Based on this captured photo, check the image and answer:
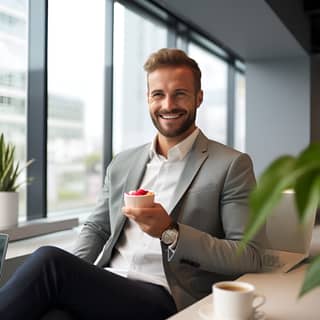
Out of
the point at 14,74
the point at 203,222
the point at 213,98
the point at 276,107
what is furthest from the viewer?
the point at 213,98

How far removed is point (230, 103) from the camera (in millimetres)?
5719

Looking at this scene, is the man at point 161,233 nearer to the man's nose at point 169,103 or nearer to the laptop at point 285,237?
the man's nose at point 169,103

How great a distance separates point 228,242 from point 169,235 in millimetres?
183

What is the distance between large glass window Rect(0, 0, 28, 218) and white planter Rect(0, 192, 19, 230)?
262mm

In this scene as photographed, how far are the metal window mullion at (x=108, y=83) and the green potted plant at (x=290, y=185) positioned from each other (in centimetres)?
262

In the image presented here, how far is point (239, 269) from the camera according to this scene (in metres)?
1.28

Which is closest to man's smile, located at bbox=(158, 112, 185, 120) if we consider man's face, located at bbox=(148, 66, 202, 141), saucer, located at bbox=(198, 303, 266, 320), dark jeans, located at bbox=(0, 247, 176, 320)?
man's face, located at bbox=(148, 66, 202, 141)

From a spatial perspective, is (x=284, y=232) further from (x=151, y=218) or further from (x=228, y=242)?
(x=151, y=218)

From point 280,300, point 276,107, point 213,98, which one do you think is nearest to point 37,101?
point 280,300

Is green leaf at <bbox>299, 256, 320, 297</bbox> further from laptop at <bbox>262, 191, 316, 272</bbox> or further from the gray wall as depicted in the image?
the gray wall

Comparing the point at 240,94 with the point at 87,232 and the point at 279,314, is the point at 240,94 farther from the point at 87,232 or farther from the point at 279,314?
the point at 279,314

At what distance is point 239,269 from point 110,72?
200 centimetres

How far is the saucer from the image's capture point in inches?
34.4

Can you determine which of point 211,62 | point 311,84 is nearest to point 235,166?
point 311,84
